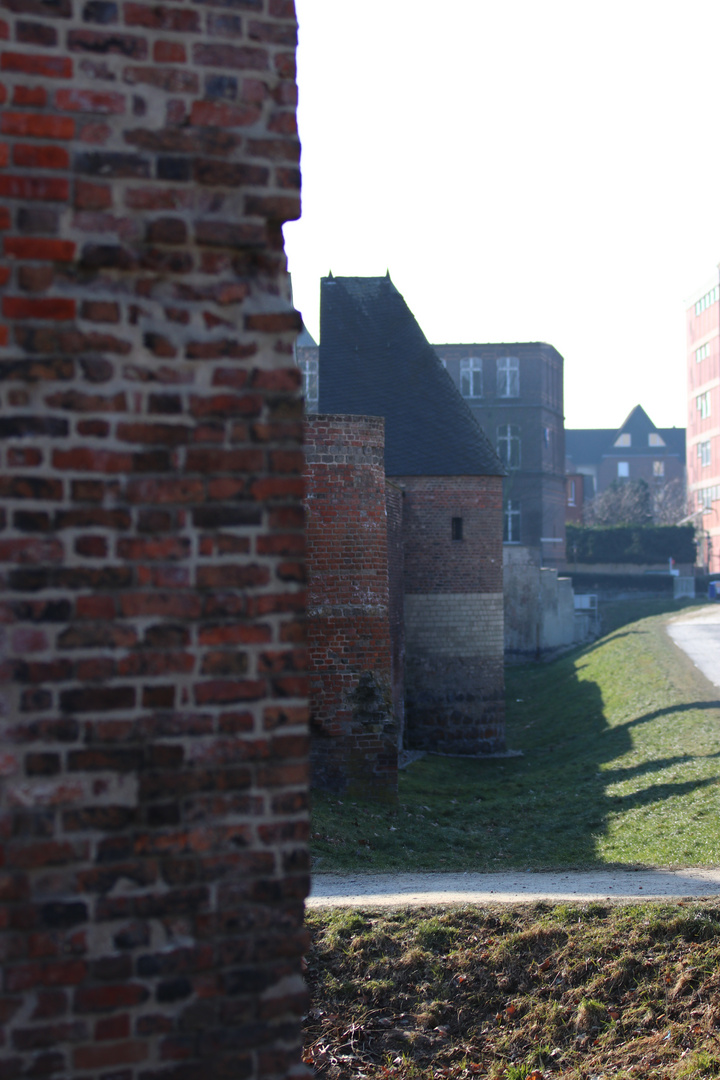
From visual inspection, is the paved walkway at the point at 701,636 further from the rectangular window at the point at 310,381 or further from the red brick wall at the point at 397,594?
the rectangular window at the point at 310,381

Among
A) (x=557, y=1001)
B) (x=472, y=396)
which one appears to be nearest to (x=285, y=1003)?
(x=557, y=1001)

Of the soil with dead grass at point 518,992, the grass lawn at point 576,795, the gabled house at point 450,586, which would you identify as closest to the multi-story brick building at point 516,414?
the grass lawn at point 576,795

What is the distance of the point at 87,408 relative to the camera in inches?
96.1

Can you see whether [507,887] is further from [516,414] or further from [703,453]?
[703,453]

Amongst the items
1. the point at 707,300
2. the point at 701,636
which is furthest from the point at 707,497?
the point at 701,636

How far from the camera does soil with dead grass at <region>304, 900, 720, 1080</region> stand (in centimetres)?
602

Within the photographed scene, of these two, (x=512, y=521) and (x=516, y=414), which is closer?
(x=512, y=521)

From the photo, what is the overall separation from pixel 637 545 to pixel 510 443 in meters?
8.32

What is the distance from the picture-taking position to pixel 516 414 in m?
46.1

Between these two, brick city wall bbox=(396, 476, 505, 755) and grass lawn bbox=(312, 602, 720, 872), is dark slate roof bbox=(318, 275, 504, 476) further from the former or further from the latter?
grass lawn bbox=(312, 602, 720, 872)

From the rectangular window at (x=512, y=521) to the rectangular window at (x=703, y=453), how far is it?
48.0 feet

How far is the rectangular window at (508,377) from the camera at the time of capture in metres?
46.2

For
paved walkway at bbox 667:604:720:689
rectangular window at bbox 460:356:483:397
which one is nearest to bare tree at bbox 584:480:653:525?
rectangular window at bbox 460:356:483:397

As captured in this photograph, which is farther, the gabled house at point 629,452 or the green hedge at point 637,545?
the gabled house at point 629,452
